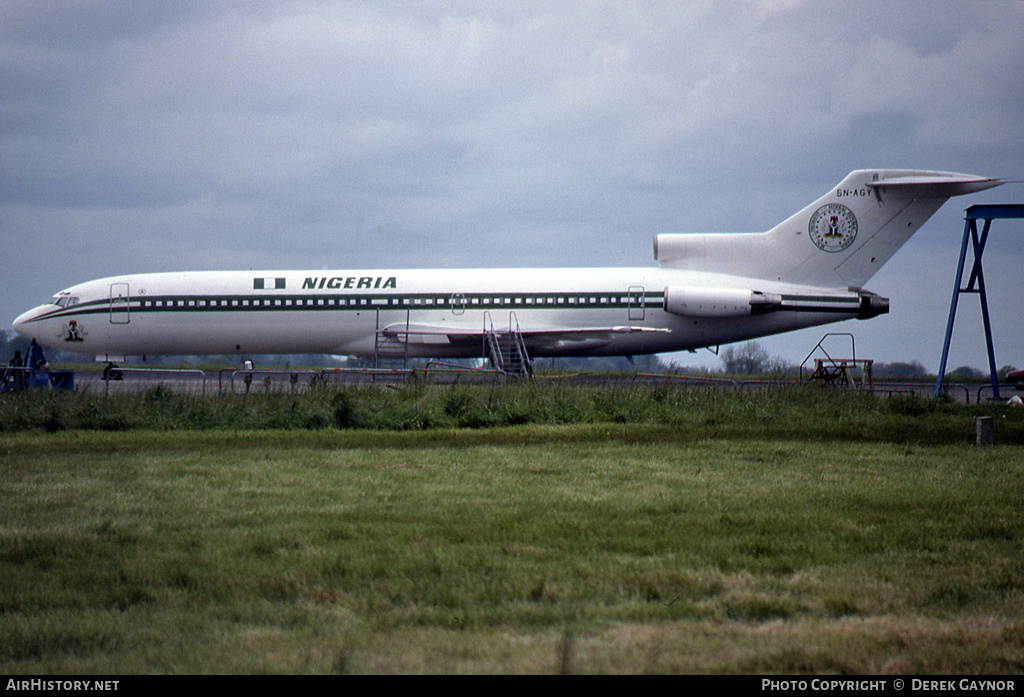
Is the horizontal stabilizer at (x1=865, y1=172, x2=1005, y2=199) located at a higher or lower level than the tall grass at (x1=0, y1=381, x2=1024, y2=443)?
higher

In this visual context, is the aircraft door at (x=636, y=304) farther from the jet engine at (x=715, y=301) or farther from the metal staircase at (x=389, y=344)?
the metal staircase at (x=389, y=344)

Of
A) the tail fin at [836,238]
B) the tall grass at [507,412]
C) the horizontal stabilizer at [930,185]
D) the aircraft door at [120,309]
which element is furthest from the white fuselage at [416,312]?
the tall grass at [507,412]

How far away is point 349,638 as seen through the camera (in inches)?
173

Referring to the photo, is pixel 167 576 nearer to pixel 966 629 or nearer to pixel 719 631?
pixel 719 631

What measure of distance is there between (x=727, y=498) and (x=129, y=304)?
89.9ft

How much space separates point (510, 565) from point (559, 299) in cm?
2395

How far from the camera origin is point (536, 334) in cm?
2945

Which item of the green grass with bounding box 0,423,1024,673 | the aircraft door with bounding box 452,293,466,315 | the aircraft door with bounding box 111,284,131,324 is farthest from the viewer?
the aircraft door with bounding box 111,284,131,324

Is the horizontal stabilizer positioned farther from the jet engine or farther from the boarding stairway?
the boarding stairway

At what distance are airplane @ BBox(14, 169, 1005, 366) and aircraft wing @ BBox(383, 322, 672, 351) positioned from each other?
4cm

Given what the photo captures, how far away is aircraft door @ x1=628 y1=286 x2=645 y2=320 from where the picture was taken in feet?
95.5

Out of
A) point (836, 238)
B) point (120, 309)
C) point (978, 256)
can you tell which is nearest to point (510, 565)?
point (978, 256)

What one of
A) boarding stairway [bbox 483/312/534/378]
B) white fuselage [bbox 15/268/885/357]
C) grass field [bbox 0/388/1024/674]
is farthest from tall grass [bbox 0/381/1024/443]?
white fuselage [bbox 15/268/885/357]

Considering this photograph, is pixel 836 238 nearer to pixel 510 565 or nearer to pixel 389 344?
pixel 389 344
